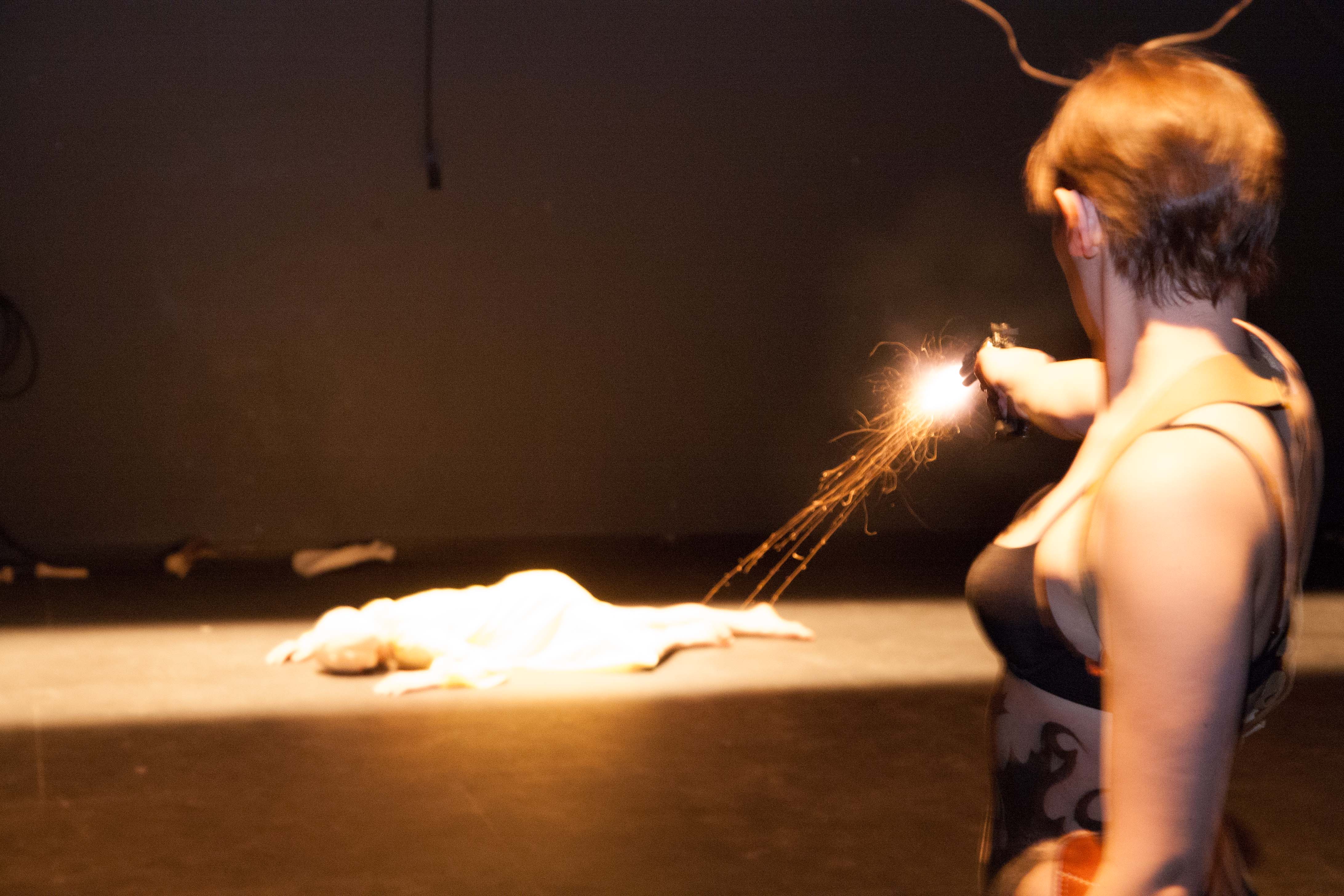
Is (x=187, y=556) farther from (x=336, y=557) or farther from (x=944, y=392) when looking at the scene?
(x=944, y=392)

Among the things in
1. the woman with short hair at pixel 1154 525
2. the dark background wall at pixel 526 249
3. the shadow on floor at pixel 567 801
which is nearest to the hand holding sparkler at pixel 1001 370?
the woman with short hair at pixel 1154 525

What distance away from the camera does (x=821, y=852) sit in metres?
2.67

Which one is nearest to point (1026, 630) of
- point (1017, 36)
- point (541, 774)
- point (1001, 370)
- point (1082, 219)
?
point (1082, 219)

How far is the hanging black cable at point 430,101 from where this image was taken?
6.07m

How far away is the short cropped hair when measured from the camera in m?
0.89

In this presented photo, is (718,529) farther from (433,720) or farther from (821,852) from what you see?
(821,852)

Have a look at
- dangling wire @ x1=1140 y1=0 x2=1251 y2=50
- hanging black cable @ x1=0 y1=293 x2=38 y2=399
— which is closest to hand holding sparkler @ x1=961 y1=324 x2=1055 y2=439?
dangling wire @ x1=1140 y1=0 x2=1251 y2=50

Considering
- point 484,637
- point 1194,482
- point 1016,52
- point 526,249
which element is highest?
point 1016,52

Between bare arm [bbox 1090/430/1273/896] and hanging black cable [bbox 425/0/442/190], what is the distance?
5765mm

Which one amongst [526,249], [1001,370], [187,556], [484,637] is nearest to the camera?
[1001,370]

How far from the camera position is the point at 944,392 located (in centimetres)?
194

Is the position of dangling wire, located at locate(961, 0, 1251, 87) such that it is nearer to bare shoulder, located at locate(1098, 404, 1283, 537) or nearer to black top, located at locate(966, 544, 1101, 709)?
black top, located at locate(966, 544, 1101, 709)

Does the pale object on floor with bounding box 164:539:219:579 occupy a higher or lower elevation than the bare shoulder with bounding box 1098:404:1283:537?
lower

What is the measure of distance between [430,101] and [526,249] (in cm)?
90
